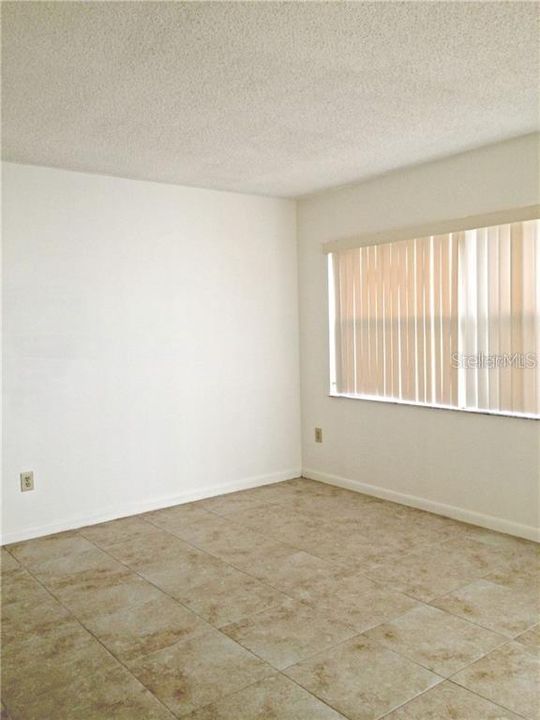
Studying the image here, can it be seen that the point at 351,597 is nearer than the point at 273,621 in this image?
No

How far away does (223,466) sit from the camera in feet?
15.8

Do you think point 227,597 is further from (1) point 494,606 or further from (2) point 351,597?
(1) point 494,606

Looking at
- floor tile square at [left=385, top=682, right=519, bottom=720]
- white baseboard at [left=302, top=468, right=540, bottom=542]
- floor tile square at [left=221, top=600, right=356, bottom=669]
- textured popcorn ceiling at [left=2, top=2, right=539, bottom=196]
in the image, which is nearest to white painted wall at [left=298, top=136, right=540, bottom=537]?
white baseboard at [left=302, top=468, right=540, bottom=542]

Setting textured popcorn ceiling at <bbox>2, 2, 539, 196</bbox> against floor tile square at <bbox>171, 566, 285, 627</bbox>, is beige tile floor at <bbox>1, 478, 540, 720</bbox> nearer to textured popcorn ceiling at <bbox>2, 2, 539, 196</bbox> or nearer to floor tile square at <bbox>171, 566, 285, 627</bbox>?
floor tile square at <bbox>171, 566, 285, 627</bbox>

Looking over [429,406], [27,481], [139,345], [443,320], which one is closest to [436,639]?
[429,406]

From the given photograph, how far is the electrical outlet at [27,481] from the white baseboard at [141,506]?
0.82 ft

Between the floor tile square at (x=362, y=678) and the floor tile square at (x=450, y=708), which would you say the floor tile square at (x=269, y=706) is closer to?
the floor tile square at (x=362, y=678)

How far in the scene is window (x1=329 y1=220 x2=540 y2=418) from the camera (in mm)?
3643

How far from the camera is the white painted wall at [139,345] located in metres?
3.89

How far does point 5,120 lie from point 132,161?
907 mm

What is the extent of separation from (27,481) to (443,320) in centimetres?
278

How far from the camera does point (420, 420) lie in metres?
4.27

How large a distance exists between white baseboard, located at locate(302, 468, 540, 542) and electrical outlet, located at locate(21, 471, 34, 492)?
2.20 m

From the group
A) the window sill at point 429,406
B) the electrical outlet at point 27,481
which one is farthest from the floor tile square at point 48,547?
the window sill at point 429,406
